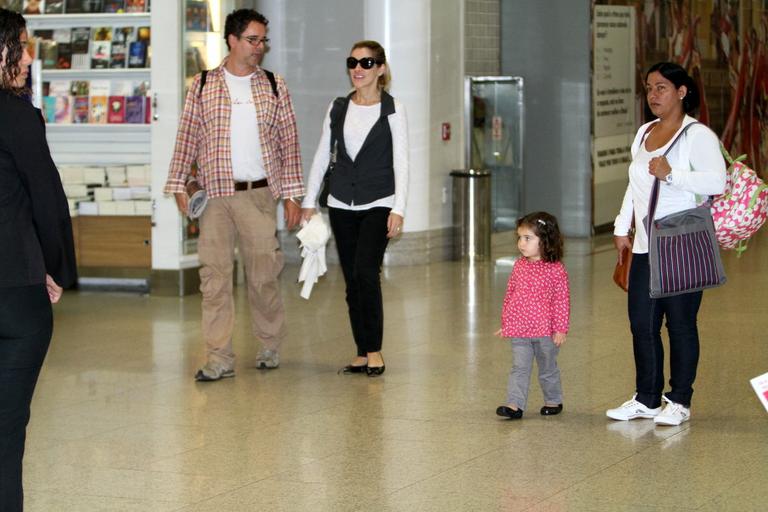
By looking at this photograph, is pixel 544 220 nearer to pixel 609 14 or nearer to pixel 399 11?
pixel 399 11

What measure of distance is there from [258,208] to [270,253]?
243 mm

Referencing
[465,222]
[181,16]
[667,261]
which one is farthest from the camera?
[465,222]

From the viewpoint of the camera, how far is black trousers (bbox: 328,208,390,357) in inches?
269

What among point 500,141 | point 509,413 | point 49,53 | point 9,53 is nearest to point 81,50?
point 49,53

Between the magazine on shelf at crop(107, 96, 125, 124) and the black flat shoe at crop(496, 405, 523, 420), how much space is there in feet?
18.1

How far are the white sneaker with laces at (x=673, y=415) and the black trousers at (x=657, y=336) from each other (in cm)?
3

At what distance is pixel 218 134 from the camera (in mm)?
6828

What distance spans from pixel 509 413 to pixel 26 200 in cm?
279

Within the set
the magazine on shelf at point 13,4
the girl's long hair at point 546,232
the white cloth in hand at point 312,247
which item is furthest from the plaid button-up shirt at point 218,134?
the magazine on shelf at point 13,4

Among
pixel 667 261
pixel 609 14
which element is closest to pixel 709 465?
pixel 667 261

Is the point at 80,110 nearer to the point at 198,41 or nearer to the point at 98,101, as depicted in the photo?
the point at 98,101

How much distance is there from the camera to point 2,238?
371 centimetres

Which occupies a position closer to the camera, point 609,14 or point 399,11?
point 399,11

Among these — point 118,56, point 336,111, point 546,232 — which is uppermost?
point 118,56
